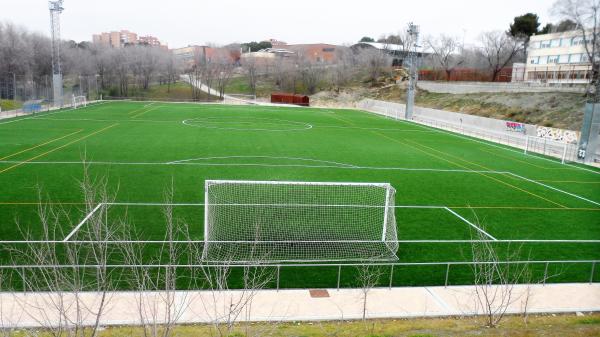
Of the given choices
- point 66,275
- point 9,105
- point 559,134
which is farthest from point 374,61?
point 66,275

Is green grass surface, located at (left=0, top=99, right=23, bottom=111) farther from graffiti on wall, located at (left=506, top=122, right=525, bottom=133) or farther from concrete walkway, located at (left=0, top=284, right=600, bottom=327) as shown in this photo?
graffiti on wall, located at (left=506, top=122, right=525, bottom=133)

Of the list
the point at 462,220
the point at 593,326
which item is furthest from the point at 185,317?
the point at 462,220

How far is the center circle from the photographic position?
52188mm

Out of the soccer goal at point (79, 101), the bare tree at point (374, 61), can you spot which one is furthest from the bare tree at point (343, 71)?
the soccer goal at point (79, 101)

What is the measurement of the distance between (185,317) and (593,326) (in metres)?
9.43

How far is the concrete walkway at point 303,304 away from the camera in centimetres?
1166

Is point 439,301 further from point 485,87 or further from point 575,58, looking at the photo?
point 575,58

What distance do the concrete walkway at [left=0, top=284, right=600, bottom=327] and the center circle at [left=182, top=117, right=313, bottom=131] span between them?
3860 centimetres

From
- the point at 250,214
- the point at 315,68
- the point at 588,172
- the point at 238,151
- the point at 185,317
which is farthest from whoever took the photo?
the point at 315,68

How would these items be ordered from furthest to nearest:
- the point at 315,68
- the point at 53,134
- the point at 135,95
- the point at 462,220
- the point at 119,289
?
the point at 315,68, the point at 135,95, the point at 53,134, the point at 462,220, the point at 119,289

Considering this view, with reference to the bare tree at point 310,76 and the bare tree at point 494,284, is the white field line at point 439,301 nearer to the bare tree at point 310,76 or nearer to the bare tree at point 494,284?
the bare tree at point 494,284

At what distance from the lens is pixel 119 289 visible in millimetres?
13570

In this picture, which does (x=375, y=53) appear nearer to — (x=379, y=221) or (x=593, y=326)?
(x=379, y=221)

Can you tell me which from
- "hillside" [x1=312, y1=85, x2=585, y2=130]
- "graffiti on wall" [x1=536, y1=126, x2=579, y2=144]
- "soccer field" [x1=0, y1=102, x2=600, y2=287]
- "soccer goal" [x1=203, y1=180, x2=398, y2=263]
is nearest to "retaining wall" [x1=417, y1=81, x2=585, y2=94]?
"hillside" [x1=312, y1=85, x2=585, y2=130]
